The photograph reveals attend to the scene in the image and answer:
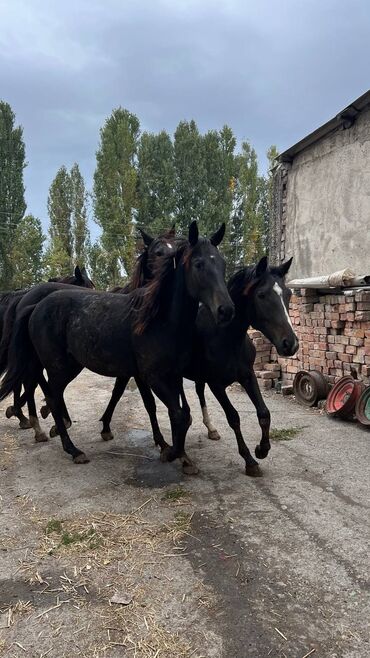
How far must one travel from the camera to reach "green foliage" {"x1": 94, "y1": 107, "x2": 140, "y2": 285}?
2430 centimetres

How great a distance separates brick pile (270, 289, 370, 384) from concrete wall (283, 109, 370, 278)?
56.0 inches

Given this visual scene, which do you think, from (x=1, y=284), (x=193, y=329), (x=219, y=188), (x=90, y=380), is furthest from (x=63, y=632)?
(x=219, y=188)

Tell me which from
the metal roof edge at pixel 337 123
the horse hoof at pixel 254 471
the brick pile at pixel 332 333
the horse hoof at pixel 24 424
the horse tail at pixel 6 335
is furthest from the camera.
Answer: the metal roof edge at pixel 337 123

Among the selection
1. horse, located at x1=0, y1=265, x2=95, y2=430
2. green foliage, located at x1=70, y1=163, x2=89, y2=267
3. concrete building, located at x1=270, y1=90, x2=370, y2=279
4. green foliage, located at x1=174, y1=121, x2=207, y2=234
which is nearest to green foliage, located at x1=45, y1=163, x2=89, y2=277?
green foliage, located at x1=70, y1=163, x2=89, y2=267

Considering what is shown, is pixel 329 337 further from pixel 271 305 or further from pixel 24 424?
pixel 24 424

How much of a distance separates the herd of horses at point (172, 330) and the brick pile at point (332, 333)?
9.01ft

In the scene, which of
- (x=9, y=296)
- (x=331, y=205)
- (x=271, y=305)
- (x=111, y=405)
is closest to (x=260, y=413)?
(x=271, y=305)

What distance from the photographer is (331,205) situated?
835cm

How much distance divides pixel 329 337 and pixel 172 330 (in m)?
3.82

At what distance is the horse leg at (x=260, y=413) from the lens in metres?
3.73

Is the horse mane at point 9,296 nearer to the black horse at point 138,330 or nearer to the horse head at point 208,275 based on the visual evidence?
the black horse at point 138,330

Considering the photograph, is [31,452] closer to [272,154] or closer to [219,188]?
[219,188]

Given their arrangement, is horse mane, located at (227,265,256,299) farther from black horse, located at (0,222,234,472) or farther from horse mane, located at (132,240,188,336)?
horse mane, located at (132,240,188,336)

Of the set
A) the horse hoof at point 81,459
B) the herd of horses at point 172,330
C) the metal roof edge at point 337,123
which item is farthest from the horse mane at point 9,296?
the metal roof edge at point 337,123
